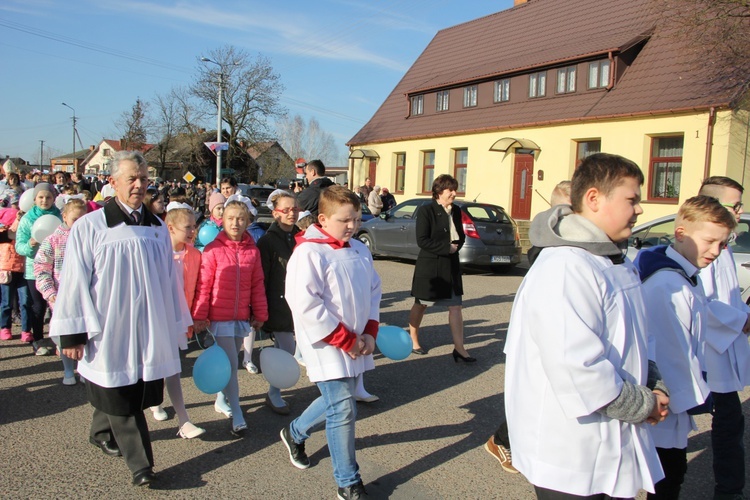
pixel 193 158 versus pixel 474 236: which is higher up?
pixel 193 158

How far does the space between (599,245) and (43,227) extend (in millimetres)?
5610

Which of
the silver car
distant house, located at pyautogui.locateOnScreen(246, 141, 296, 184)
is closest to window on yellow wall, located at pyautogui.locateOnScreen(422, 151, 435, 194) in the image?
the silver car

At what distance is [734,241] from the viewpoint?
8141mm

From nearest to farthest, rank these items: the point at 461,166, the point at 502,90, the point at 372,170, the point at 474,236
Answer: the point at 474,236 < the point at 502,90 < the point at 461,166 < the point at 372,170

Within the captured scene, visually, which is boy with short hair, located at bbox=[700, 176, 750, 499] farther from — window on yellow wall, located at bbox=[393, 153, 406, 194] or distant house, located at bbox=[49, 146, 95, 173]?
distant house, located at bbox=[49, 146, 95, 173]

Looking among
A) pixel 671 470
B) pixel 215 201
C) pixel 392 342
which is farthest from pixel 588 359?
pixel 215 201

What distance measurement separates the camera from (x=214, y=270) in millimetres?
4672

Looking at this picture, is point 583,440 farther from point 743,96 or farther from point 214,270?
point 743,96

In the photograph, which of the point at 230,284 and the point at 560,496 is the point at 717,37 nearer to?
the point at 230,284

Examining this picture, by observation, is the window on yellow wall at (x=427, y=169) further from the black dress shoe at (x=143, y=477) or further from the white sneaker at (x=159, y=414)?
the black dress shoe at (x=143, y=477)

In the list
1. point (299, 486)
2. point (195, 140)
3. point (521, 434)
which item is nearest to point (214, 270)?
point (299, 486)

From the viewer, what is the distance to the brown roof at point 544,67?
Result: 18391 millimetres

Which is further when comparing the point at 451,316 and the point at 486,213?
the point at 486,213

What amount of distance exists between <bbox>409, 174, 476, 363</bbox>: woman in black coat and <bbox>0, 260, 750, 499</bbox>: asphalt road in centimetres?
65
